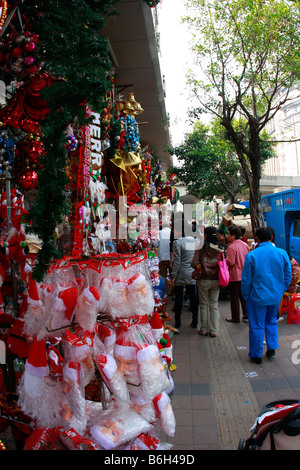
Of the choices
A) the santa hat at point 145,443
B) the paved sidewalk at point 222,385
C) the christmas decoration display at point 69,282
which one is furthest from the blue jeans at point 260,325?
the santa hat at point 145,443

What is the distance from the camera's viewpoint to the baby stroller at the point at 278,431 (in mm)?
1788

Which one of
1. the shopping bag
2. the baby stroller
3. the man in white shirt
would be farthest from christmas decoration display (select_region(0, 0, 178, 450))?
the man in white shirt

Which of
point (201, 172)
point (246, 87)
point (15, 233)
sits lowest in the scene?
point (15, 233)

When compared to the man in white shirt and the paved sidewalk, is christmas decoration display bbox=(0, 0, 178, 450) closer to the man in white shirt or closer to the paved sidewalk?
the paved sidewalk

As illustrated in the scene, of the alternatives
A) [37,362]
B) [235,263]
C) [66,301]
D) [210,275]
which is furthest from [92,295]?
[235,263]

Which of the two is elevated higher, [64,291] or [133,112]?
[133,112]

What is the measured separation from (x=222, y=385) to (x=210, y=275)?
1.86 m

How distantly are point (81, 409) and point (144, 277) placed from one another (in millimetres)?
898

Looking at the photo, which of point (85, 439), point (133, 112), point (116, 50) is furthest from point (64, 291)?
point (116, 50)

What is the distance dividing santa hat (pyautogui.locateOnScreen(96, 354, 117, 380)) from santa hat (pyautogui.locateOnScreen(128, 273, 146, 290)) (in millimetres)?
463

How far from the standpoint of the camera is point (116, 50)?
6719mm

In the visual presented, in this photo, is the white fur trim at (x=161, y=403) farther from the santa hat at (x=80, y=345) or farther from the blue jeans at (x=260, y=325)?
the blue jeans at (x=260, y=325)
